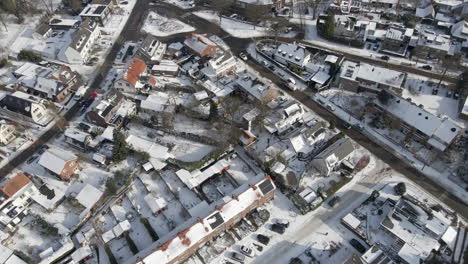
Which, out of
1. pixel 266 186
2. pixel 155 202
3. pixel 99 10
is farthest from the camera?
pixel 99 10

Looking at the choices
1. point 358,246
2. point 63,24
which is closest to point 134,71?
point 63,24

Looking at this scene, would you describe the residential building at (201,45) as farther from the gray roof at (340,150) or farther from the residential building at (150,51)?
the gray roof at (340,150)

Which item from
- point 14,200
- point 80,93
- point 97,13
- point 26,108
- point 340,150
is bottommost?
point 14,200

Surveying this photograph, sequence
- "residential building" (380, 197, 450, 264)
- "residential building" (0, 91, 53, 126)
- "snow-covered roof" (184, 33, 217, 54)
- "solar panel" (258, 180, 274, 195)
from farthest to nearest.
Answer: "snow-covered roof" (184, 33, 217, 54), "residential building" (0, 91, 53, 126), "solar panel" (258, 180, 274, 195), "residential building" (380, 197, 450, 264)

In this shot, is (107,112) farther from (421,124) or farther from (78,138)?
(421,124)

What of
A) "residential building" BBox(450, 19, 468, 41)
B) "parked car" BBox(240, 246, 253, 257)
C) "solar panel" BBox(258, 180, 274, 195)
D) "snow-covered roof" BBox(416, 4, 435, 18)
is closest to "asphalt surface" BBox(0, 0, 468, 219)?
"residential building" BBox(450, 19, 468, 41)

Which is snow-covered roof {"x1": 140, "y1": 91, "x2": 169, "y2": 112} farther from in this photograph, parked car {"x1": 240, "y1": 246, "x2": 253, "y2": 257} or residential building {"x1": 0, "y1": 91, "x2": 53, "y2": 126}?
parked car {"x1": 240, "y1": 246, "x2": 253, "y2": 257}
